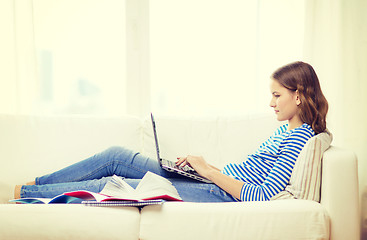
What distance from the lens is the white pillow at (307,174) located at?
156 centimetres

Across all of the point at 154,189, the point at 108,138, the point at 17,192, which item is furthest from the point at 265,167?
the point at 17,192

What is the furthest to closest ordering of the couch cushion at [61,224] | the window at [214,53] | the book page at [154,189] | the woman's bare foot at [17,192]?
the window at [214,53]
the woman's bare foot at [17,192]
the book page at [154,189]
the couch cushion at [61,224]

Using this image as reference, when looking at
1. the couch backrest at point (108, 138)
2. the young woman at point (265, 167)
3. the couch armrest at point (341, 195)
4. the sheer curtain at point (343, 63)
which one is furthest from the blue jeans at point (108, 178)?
the sheer curtain at point (343, 63)

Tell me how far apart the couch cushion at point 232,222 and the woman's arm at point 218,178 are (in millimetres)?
165

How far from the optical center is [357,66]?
247 cm

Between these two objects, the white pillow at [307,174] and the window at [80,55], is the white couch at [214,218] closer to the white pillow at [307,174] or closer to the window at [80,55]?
the white pillow at [307,174]

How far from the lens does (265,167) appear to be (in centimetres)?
179

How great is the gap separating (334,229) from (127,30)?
1893mm

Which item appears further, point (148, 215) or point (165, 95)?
point (165, 95)

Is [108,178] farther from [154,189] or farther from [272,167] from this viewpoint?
[272,167]

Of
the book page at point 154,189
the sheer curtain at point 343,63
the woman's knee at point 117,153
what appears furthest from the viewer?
the sheer curtain at point 343,63

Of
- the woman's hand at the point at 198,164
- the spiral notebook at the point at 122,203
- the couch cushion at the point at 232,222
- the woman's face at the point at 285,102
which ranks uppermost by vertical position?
the woman's face at the point at 285,102

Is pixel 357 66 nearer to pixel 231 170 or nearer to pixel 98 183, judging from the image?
pixel 231 170

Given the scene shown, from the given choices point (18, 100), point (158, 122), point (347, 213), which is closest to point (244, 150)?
point (158, 122)
